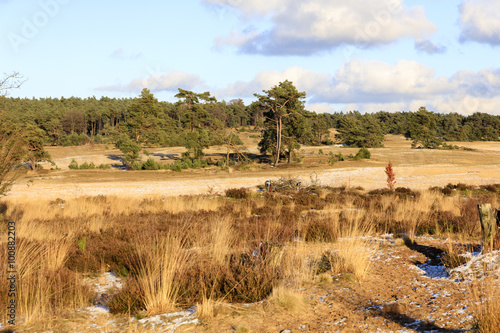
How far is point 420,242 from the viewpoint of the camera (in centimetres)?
809

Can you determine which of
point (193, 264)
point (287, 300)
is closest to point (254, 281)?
point (287, 300)

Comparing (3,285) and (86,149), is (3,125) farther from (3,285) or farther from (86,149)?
(86,149)

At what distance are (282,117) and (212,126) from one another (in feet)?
43.3

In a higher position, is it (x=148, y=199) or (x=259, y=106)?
(x=259, y=106)

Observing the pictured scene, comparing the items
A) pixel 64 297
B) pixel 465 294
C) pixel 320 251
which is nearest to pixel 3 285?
pixel 64 297

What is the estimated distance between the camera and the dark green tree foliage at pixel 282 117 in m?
44.2

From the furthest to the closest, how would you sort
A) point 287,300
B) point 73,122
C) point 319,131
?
point 73,122
point 319,131
point 287,300

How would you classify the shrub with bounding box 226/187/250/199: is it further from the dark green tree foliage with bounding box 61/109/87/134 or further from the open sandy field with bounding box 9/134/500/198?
the dark green tree foliage with bounding box 61/109/87/134

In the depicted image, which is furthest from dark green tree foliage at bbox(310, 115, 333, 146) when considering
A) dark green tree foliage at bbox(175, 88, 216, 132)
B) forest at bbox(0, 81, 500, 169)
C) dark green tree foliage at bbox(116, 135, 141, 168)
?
dark green tree foliage at bbox(116, 135, 141, 168)

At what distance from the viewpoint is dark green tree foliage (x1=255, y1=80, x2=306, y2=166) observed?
44156 mm

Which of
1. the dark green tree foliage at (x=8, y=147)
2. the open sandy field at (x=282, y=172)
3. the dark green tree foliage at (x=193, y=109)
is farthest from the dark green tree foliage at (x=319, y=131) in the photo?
the dark green tree foliage at (x=8, y=147)

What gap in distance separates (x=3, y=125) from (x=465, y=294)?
35.0 ft

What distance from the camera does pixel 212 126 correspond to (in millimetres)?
56188

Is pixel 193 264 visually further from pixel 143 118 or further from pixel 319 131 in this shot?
pixel 319 131
